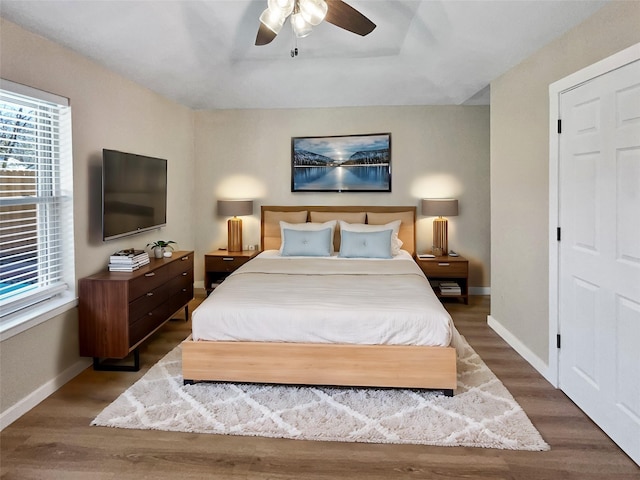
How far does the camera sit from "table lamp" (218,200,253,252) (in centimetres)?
563

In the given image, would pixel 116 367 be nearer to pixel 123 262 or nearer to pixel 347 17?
pixel 123 262

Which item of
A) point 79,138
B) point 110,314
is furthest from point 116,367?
point 79,138

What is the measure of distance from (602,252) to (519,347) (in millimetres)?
1457

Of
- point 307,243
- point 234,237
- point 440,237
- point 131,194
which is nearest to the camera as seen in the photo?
point 131,194

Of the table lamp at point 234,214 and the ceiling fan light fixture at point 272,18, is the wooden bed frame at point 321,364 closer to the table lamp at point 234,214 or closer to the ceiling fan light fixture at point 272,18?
the ceiling fan light fixture at point 272,18

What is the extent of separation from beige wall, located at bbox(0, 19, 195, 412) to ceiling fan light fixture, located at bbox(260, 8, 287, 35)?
159 centimetres

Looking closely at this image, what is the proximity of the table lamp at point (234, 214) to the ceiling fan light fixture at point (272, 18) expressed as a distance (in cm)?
325

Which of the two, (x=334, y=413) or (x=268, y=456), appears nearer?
(x=268, y=456)

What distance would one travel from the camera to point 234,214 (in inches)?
221

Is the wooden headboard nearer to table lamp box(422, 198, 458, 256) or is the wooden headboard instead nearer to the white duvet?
table lamp box(422, 198, 458, 256)

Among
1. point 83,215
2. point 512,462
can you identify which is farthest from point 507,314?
point 83,215

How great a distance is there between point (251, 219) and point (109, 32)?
10.2 ft

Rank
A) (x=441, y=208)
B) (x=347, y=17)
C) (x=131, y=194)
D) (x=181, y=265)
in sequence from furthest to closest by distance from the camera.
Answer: (x=441, y=208), (x=181, y=265), (x=131, y=194), (x=347, y=17)

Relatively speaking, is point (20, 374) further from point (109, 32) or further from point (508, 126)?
point (508, 126)
